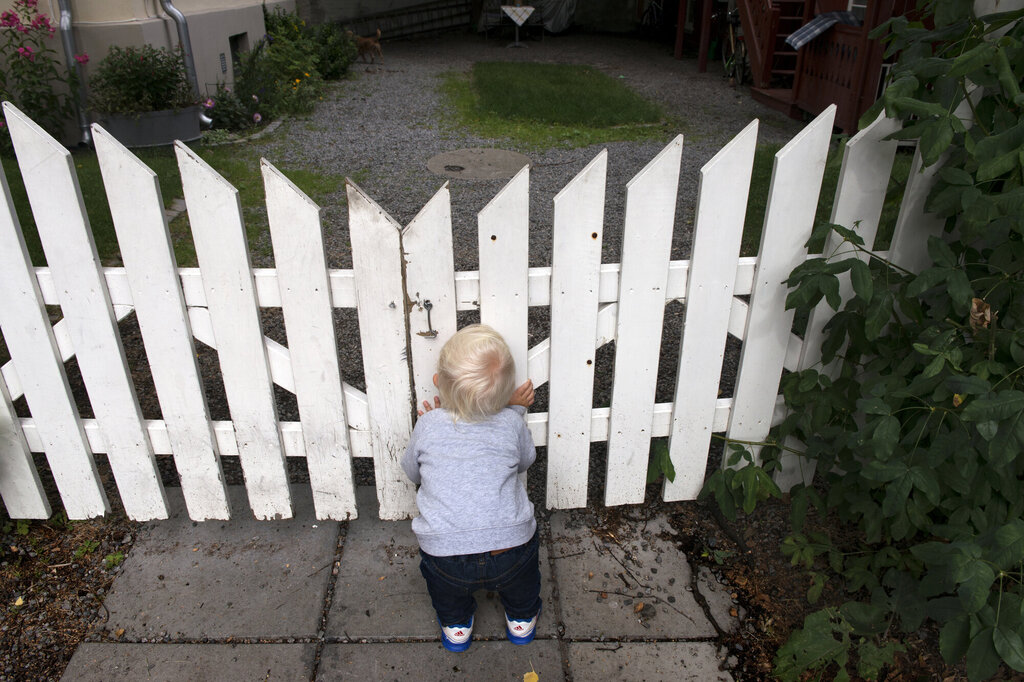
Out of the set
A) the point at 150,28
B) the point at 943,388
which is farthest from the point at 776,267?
the point at 150,28

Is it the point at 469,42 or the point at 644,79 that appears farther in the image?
the point at 469,42

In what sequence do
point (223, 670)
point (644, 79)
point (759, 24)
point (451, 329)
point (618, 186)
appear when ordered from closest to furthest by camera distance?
point (223, 670) < point (451, 329) < point (618, 186) < point (759, 24) < point (644, 79)

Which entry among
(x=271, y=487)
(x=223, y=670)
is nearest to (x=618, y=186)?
(x=271, y=487)

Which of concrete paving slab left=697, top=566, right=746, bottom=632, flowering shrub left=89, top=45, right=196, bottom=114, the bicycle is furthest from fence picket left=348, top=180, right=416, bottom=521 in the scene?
the bicycle

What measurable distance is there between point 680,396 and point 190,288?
64.0 inches

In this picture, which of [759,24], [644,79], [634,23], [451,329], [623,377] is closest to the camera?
[451,329]

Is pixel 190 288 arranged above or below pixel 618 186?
above

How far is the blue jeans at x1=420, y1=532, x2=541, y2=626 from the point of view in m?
2.08

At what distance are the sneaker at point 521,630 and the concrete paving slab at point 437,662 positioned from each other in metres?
0.02

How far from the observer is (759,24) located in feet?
33.2

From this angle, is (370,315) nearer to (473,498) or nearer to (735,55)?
(473,498)

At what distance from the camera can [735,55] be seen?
461 inches

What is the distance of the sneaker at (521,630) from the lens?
2.17 meters

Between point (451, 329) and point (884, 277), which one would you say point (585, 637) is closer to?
point (451, 329)
